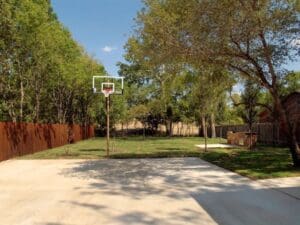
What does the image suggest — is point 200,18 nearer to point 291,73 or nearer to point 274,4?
point 274,4

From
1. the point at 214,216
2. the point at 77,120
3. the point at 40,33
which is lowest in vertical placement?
the point at 214,216

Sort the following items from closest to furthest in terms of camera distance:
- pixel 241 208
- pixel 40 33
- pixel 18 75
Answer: pixel 241 208 < pixel 40 33 < pixel 18 75

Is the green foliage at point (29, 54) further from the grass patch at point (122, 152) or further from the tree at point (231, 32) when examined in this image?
the tree at point (231, 32)

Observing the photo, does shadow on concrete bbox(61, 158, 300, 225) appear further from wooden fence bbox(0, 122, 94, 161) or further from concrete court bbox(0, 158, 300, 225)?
wooden fence bbox(0, 122, 94, 161)

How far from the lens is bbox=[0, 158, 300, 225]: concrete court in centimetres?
757

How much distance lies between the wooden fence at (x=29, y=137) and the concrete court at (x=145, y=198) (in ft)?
19.8

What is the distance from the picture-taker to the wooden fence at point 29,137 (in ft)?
67.4

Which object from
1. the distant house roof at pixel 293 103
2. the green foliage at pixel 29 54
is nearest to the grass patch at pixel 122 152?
the green foliage at pixel 29 54

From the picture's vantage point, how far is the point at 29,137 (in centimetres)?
2522

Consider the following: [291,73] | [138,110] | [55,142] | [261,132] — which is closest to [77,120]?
[138,110]

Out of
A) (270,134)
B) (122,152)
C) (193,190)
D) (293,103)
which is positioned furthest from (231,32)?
(270,134)

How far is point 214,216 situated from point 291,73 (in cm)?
908

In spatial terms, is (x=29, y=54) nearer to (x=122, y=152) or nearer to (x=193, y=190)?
(x=122, y=152)

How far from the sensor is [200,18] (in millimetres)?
13648
